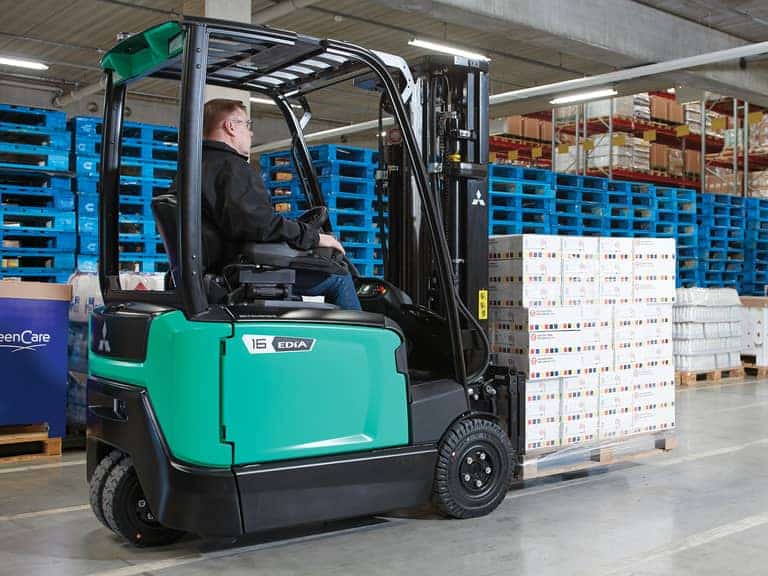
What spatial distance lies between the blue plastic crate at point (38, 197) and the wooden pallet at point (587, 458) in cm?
543

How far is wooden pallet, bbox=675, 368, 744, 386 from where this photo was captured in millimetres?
10492

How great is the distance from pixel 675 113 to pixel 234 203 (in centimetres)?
1618

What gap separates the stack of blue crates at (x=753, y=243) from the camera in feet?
49.3

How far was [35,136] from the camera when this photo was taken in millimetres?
8391

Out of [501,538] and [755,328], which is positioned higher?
[755,328]

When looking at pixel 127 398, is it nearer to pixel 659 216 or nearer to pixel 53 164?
pixel 53 164

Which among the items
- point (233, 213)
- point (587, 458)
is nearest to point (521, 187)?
point (587, 458)

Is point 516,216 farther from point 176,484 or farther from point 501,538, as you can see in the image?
point 176,484

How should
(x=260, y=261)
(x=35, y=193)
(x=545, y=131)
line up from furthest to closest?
(x=545, y=131)
(x=35, y=193)
(x=260, y=261)

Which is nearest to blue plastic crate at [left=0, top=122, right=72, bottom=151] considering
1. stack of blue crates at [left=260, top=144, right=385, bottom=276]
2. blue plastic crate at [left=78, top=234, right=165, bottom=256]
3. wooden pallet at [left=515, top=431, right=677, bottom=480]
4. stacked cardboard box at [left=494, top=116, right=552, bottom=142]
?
blue plastic crate at [left=78, top=234, right=165, bottom=256]

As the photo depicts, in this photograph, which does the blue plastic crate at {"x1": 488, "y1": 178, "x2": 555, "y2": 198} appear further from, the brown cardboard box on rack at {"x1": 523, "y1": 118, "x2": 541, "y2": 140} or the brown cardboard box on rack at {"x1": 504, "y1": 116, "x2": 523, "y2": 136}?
the brown cardboard box on rack at {"x1": 523, "y1": 118, "x2": 541, "y2": 140}

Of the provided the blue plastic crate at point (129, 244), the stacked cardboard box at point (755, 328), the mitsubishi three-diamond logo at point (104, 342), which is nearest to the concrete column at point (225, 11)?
the blue plastic crate at point (129, 244)

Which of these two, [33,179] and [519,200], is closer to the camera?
[33,179]

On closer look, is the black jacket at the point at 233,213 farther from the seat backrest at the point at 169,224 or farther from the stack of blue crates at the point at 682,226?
the stack of blue crates at the point at 682,226
